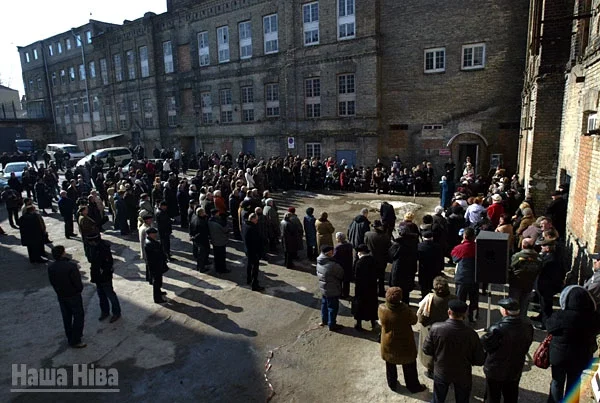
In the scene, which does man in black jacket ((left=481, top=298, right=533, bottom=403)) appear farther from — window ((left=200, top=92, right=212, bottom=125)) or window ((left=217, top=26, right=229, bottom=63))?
window ((left=200, top=92, right=212, bottom=125))

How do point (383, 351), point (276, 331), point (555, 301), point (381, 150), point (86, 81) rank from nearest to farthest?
1. point (383, 351)
2. point (276, 331)
3. point (555, 301)
4. point (381, 150)
5. point (86, 81)

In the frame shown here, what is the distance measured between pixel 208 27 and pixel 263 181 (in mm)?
16522

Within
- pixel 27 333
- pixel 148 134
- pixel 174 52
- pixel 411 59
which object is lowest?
pixel 27 333

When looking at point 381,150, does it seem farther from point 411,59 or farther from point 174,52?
point 174,52

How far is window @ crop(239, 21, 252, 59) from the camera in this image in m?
26.9

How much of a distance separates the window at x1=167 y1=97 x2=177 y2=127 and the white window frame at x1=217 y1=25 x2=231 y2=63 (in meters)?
6.40

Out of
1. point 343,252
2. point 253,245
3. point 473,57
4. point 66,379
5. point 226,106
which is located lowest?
point 66,379

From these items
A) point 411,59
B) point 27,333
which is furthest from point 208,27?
point 27,333

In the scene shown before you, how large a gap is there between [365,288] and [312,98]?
19548 mm

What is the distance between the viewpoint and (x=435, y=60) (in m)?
20.5

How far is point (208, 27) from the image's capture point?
28.9 metres

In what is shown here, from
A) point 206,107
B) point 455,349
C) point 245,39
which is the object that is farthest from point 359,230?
point 206,107

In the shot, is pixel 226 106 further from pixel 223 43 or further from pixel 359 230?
pixel 359 230

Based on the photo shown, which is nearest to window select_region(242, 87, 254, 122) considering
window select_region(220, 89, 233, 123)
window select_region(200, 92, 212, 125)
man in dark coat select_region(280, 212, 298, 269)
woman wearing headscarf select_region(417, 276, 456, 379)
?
window select_region(220, 89, 233, 123)
